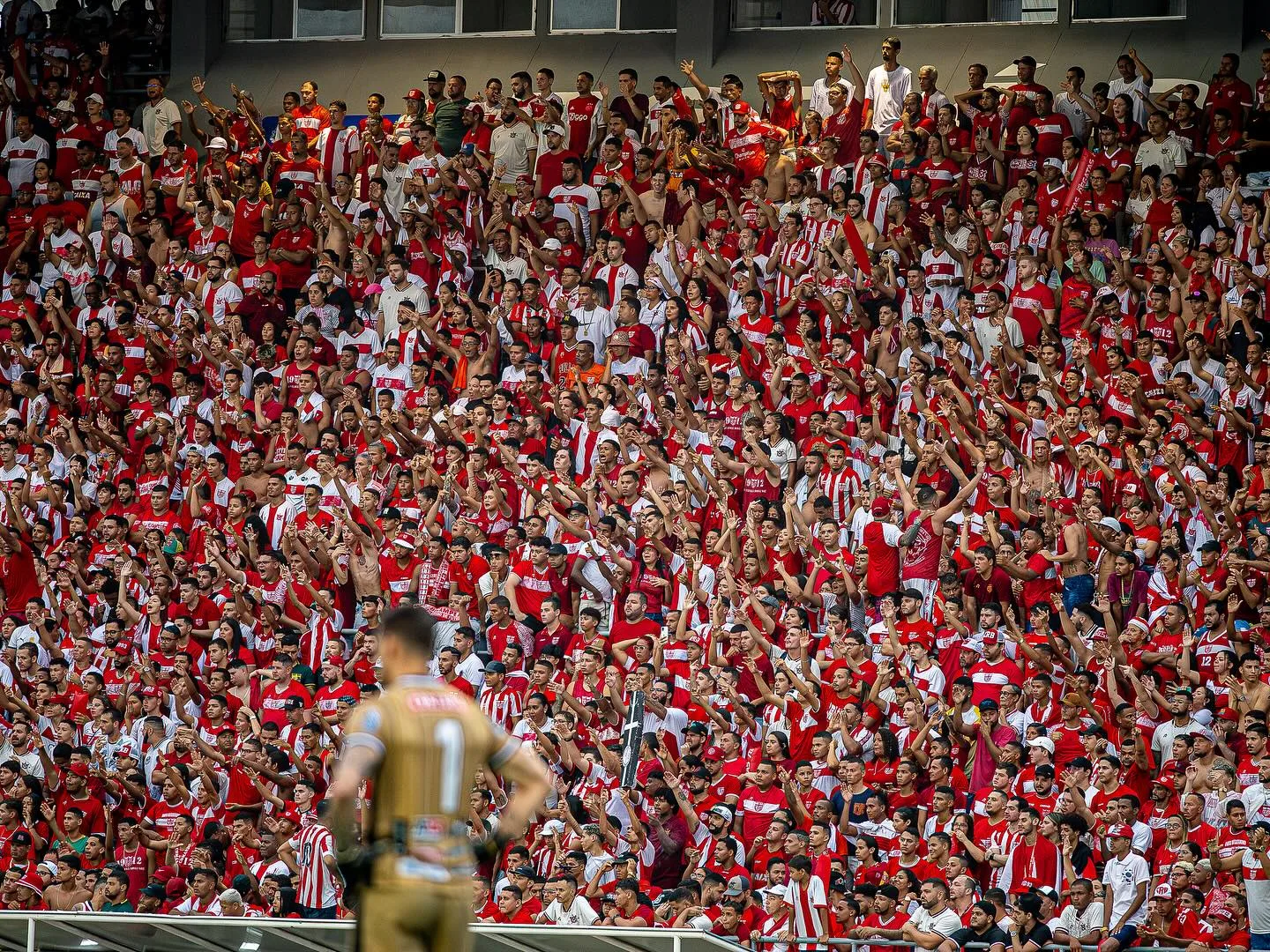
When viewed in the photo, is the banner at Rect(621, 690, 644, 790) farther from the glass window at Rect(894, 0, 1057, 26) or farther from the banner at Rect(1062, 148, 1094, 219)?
the glass window at Rect(894, 0, 1057, 26)

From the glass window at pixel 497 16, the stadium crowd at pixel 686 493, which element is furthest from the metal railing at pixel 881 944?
the glass window at pixel 497 16

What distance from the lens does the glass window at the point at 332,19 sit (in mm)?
24500

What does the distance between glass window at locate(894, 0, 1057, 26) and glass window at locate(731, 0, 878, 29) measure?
14.6 inches

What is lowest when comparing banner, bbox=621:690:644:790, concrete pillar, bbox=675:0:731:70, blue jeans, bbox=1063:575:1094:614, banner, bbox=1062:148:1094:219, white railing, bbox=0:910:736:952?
banner, bbox=621:690:644:790

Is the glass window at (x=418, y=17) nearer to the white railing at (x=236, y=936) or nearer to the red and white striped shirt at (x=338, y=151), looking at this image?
the red and white striped shirt at (x=338, y=151)

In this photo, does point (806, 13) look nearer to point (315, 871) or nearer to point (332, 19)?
point (332, 19)

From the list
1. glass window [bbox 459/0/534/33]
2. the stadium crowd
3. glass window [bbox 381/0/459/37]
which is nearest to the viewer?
the stadium crowd

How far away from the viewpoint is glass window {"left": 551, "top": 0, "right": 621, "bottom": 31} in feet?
77.5

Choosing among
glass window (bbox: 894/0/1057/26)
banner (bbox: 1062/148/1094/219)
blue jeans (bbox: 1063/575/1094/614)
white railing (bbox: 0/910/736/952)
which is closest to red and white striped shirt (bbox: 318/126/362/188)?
glass window (bbox: 894/0/1057/26)

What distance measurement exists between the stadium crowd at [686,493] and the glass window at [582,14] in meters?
2.23

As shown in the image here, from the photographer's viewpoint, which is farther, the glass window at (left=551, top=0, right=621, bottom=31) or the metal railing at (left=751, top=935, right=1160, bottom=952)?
the glass window at (left=551, top=0, right=621, bottom=31)

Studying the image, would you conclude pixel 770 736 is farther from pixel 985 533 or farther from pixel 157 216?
pixel 157 216

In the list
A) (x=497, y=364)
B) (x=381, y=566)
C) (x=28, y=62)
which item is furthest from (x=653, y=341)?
(x=28, y=62)

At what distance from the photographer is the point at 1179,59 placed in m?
20.7
